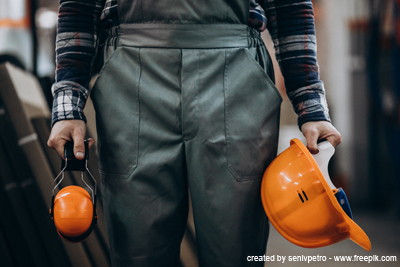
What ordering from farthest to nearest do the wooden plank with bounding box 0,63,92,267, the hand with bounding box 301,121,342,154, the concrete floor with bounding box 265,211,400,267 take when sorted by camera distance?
the concrete floor with bounding box 265,211,400,267 → the wooden plank with bounding box 0,63,92,267 → the hand with bounding box 301,121,342,154

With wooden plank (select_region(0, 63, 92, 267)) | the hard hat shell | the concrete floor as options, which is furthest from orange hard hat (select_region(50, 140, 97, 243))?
the concrete floor

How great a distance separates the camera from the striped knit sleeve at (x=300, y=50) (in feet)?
2.86

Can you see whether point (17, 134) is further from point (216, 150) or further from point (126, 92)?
point (216, 150)

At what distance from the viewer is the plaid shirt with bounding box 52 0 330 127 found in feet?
2.69

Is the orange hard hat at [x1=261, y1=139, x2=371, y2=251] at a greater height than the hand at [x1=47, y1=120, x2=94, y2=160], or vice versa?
the hand at [x1=47, y1=120, x2=94, y2=160]

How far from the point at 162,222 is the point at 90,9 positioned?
1.84 ft

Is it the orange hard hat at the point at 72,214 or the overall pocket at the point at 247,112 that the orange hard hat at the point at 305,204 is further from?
the orange hard hat at the point at 72,214

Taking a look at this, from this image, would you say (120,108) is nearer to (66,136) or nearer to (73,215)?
(66,136)

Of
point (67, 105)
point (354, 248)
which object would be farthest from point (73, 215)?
point (354, 248)

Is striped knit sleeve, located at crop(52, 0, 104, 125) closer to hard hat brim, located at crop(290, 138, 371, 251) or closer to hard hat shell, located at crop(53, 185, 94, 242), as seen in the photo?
hard hat shell, located at crop(53, 185, 94, 242)

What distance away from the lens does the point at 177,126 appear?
2.47 feet

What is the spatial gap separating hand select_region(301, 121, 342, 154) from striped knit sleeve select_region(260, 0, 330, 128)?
0.03 metres

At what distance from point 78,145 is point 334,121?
130 inches

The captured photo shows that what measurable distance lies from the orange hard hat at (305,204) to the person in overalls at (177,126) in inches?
1.9
